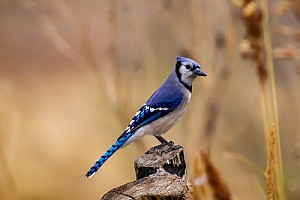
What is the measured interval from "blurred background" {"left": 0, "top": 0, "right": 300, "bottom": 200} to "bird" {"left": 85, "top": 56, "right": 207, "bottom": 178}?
64cm

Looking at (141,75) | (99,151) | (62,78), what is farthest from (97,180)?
(62,78)

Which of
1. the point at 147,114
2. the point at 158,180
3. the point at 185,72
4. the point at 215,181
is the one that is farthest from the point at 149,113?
the point at 158,180

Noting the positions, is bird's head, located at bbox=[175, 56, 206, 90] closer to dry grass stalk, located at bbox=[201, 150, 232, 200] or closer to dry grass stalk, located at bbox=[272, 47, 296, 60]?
dry grass stalk, located at bbox=[272, 47, 296, 60]

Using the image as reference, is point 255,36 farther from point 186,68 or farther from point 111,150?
point 111,150

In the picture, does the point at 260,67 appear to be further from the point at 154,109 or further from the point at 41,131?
the point at 41,131

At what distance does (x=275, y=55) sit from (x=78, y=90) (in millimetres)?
5347

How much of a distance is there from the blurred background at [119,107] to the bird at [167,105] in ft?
2.11

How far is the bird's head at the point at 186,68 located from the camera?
275 cm

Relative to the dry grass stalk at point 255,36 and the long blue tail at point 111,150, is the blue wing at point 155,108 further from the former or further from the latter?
the dry grass stalk at point 255,36

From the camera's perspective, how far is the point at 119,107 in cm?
357

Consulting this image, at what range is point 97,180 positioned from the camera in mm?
6227

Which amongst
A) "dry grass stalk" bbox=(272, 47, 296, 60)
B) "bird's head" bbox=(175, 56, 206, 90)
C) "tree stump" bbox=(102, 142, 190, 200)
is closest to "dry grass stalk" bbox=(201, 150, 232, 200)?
"tree stump" bbox=(102, 142, 190, 200)

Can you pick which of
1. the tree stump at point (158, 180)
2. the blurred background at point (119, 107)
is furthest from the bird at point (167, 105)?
the blurred background at point (119, 107)

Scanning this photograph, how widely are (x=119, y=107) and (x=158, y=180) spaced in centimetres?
158
